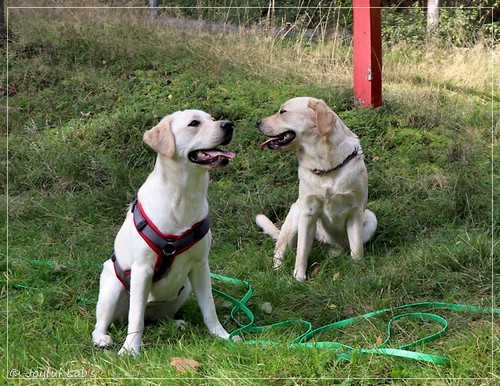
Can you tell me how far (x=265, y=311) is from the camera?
155 inches

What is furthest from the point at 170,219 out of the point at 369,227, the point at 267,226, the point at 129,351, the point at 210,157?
the point at 369,227

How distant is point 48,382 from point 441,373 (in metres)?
1.76

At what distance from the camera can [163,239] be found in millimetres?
3381

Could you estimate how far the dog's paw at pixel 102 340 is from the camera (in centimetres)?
350

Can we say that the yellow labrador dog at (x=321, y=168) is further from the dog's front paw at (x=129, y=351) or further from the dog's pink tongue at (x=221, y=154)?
the dog's front paw at (x=129, y=351)

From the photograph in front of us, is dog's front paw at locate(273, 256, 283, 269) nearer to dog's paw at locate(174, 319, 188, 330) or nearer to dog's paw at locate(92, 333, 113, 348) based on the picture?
dog's paw at locate(174, 319, 188, 330)

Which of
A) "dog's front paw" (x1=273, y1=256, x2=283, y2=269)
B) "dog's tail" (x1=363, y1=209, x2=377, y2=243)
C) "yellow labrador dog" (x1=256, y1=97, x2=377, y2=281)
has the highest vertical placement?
"yellow labrador dog" (x1=256, y1=97, x2=377, y2=281)

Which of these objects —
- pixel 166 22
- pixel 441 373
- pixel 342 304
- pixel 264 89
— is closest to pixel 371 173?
pixel 264 89

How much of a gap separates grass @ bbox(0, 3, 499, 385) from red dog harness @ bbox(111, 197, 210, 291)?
0.43 metres

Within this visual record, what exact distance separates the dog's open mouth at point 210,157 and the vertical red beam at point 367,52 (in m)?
3.74

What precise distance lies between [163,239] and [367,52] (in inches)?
162

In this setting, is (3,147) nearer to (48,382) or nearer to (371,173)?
(371,173)

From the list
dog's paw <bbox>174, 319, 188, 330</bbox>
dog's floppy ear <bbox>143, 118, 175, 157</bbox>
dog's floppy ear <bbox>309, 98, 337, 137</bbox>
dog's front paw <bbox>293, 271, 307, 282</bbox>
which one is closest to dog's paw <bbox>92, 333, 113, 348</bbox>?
dog's paw <bbox>174, 319, 188, 330</bbox>

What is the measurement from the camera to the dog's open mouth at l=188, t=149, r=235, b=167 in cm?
334
